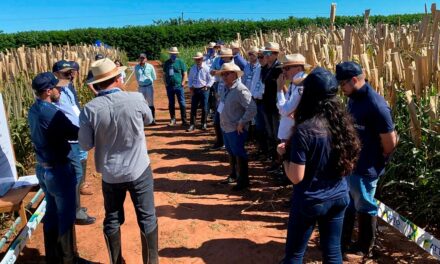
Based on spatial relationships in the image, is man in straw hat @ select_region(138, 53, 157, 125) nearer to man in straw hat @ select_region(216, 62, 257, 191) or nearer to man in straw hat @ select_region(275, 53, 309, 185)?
man in straw hat @ select_region(216, 62, 257, 191)

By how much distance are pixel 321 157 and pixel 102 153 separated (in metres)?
1.76

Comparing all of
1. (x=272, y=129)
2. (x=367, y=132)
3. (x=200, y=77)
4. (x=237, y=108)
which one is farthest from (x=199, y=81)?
(x=367, y=132)

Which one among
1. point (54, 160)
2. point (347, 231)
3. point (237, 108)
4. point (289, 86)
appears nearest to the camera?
point (54, 160)

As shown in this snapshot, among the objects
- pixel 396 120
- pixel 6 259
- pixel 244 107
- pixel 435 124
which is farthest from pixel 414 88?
pixel 6 259

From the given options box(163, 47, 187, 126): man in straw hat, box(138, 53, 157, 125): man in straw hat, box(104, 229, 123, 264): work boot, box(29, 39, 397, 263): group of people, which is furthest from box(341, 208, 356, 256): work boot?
box(138, 53, 157, 125): man in straw hat

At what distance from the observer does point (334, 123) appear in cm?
244

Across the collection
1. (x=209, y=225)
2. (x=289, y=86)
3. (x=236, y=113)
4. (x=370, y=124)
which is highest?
(x=289, y=86)

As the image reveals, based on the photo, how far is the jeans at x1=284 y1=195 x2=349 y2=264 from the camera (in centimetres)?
255

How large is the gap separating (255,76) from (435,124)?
310 cm

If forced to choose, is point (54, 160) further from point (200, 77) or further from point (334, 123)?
point (200, 77)

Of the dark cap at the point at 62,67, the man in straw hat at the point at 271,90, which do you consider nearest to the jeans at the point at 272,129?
the man in straw hat at the point at 271,90

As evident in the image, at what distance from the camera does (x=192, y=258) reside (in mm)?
3871

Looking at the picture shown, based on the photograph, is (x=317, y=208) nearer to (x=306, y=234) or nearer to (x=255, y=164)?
(x=306, y=234)

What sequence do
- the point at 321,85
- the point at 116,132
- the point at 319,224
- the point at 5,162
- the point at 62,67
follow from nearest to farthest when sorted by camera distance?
the point at 321,85
the point at 319,224
the point at 116,132
the point at 5,162
the point at 62,67
